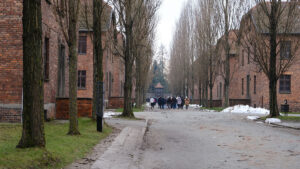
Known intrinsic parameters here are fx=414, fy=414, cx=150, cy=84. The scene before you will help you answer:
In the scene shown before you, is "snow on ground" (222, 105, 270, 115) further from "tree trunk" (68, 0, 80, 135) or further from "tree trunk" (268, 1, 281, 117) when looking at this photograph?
"tree trunk" (68, 0, 80, 135)

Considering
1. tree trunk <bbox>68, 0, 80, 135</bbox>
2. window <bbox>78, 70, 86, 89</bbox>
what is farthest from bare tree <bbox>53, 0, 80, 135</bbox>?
window <bbox>78, 70, 86, 89</bbox>

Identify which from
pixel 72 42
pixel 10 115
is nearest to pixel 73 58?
pixel 72 42

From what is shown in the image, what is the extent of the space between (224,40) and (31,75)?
33.6 meters

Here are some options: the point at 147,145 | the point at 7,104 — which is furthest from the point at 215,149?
the point at 7,104

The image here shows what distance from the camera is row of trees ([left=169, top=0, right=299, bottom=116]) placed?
23859mm

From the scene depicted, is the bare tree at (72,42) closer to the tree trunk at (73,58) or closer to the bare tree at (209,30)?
the tree trunk at (73,58)

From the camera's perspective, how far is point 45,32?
57.6ft

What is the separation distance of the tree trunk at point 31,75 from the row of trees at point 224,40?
17.9 m

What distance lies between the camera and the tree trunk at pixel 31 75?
765 cm

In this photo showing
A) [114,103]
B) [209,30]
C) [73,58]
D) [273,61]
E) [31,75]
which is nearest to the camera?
[31,75]

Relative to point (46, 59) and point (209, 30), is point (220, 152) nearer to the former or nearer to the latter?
point (46, 59)

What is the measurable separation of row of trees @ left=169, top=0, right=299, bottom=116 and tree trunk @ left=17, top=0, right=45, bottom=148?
17.9 m

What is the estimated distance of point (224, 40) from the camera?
130 ft

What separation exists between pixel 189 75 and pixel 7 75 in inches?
1879
